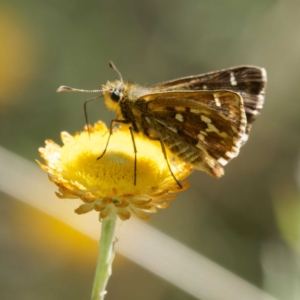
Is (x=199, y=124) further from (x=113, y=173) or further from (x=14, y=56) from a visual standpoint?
(x=14, y=56)

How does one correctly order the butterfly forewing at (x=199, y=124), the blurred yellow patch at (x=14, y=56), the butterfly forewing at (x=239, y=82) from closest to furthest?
the butterfly forewing at (x=199, y=124), the butterfly forewing at (x=239, y=82), the blurred yellow patch at (x=14, y=56)

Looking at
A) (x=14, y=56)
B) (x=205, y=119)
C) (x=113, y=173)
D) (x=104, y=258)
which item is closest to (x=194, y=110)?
(x=205, y=119)

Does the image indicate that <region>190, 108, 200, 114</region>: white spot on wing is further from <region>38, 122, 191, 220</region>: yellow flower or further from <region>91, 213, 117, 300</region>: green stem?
<region>91, 213, 117, 300</region>: green stem

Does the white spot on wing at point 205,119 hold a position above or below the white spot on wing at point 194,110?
below

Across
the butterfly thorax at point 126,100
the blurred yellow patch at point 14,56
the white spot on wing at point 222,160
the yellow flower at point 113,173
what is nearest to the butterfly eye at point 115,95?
the butterfly thorax at point 126,100

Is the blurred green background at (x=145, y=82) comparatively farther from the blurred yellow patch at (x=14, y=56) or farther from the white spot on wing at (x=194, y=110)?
the white spot on wing at (x=194, y=110)

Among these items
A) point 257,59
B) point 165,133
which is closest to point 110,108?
point 165,133
